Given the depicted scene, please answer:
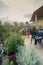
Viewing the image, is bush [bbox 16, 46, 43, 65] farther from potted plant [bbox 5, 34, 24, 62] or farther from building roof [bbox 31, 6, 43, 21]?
building roof [bbox 31, 6, 43, 21]

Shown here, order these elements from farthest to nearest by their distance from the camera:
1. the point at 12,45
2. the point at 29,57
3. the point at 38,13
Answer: the point at 38,13 < the point at 12,45 < the point at 29,57

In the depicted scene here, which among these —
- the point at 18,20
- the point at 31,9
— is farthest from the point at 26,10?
the point at 18,20

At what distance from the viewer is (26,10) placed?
6.43m

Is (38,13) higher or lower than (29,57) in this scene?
higher

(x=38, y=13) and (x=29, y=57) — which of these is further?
(x=38, y=13)

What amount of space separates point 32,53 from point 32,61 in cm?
15

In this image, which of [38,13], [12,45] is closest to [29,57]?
[12,45]

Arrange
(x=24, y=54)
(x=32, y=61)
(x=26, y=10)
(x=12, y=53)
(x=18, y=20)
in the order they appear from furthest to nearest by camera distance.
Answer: (x=26, y=10) < (x=18, y=20) < (x=12, y=53) < (x=24, y=54) < (x=32, y=61)

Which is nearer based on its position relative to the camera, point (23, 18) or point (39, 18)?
point (23, 18)

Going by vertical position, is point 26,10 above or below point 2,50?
above

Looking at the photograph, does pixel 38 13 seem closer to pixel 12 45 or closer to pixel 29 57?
pixel 12 45

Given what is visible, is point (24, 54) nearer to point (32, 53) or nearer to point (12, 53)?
point (32, 53)

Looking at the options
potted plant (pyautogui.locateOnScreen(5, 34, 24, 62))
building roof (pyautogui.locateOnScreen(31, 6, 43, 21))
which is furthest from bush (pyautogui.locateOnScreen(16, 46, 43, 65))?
building roof (pyautogui.locateOnScreen(31, 6, 43, 21))

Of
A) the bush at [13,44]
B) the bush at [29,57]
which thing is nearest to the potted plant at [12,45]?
the bush at [13,44]
